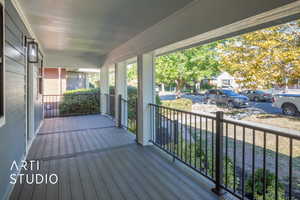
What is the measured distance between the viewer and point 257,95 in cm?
266

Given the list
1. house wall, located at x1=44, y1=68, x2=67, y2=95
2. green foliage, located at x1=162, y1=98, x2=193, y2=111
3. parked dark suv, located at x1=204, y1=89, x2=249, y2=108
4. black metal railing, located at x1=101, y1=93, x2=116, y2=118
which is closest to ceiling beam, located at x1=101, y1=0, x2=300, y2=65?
parked dark suv, located at x1=204, y1=89, x2=249, y2=108

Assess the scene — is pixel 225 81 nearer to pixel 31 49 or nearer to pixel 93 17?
pixel 93 17

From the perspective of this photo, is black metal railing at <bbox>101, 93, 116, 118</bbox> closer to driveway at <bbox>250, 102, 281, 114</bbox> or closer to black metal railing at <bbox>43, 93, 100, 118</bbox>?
black metal railing at <bbox>43, 93, 100, 118</bbox>

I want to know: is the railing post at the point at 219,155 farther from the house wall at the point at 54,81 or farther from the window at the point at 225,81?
the house wall at the point at 54,81

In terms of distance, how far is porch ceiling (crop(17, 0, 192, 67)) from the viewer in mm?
2553

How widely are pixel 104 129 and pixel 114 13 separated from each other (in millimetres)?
3380

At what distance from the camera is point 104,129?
5367mm

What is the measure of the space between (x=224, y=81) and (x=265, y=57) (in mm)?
911

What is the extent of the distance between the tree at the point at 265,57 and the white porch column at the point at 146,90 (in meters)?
1.44

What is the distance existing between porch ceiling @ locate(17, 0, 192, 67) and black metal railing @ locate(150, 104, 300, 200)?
1.55 m

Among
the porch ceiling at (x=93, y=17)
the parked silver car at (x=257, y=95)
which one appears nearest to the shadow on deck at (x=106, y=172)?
the parked silver car at (x=257, y=95)

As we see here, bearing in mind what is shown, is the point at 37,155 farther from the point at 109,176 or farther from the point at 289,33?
the point at 289,33

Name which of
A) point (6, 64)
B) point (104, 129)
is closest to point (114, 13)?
point (6, 64)

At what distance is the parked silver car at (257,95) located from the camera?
248 centimetres
